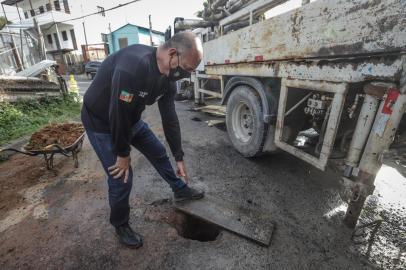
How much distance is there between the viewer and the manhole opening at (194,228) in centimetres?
227

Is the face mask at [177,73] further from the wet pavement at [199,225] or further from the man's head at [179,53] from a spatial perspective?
the wet pavement at [199,225]

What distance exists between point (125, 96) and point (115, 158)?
A: 2.10ft

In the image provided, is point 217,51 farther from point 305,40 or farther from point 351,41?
point 351,41

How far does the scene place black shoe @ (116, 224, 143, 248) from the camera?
195cm

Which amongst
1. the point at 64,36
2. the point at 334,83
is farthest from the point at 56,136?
the point at 64,36

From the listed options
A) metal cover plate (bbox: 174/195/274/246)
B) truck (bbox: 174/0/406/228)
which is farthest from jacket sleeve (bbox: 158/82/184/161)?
truck (bbox: 174/0/406/228)

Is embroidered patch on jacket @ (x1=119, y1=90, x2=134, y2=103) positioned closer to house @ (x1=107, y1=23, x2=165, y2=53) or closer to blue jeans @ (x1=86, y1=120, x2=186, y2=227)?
blue jeans @ (x1=86, y1=120, x2=186, y2=227)

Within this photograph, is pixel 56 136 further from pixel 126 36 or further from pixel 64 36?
pixel 64 36

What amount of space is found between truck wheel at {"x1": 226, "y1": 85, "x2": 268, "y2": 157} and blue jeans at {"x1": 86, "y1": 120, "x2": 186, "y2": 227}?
4.59ft

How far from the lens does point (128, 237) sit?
6.48ft

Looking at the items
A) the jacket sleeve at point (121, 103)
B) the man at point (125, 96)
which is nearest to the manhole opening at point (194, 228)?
the man at point (125, 96)

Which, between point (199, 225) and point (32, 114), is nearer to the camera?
point (199, 225)

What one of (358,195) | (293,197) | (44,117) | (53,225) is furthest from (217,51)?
(44,117)

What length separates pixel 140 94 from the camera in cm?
146
